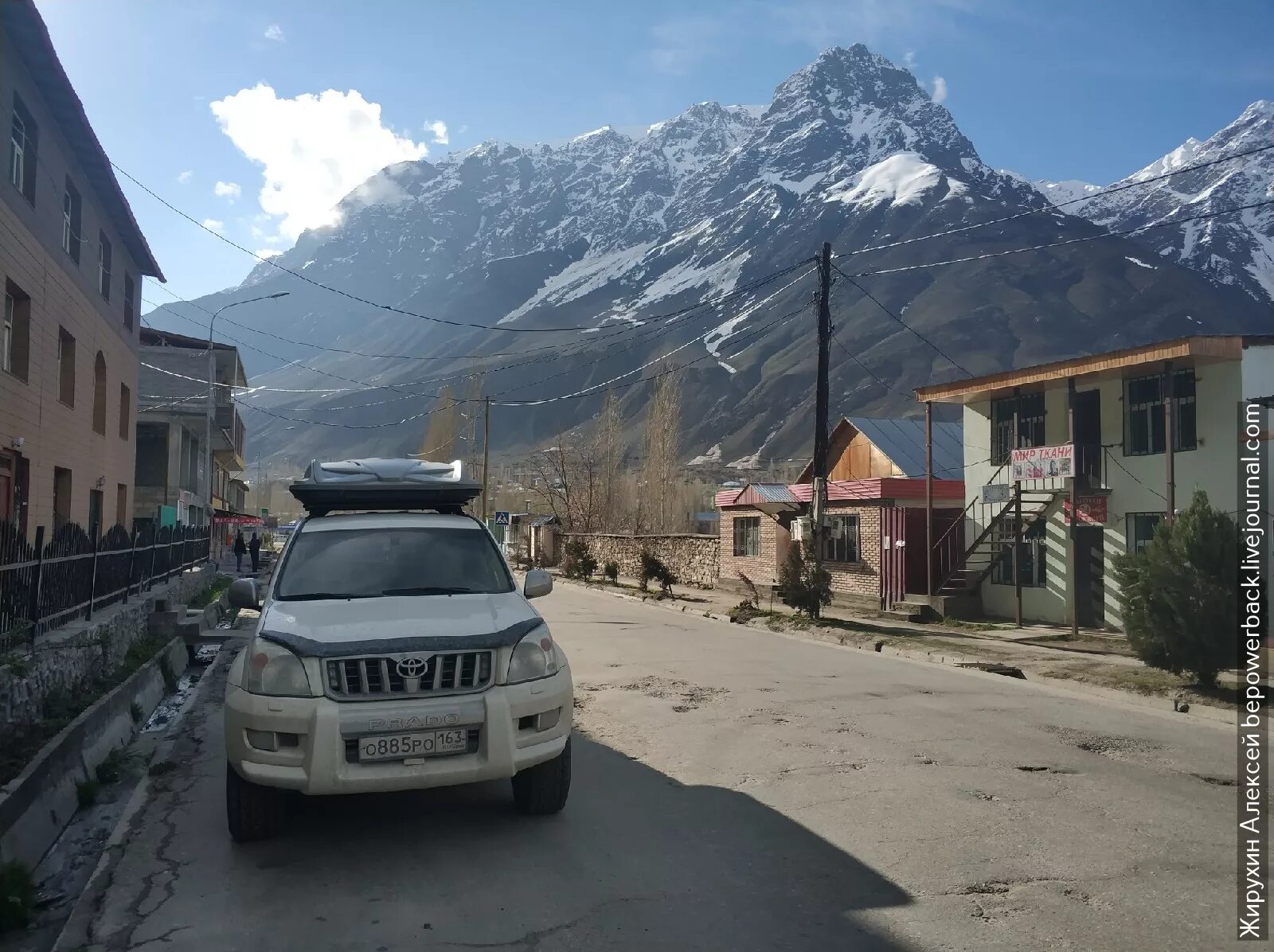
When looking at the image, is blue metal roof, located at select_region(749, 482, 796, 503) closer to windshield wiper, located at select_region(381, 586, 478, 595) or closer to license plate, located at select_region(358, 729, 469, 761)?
windshield wiper, located at select_region(381, 586, 478, 595)

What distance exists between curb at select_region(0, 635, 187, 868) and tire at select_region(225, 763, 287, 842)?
1105 millimetres

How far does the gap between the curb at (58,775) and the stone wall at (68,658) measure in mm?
331

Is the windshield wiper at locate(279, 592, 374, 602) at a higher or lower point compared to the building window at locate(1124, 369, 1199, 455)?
lower

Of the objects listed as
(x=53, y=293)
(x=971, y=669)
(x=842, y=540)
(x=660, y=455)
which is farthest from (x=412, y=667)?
(x=660, y=455)

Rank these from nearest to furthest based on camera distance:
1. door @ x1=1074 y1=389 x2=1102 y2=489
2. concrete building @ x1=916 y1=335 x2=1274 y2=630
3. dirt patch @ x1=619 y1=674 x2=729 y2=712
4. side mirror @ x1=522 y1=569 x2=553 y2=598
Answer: side mirror @ x1=522 y1=569 x2=553 y2=598
dirt patch @ x1=619 y1=674 x2=729 y2=712
concrete building @ x1=916 y1=335 x2=1274 y2=630
door @ x1=1074 y1=389 x2=1102 y2=489

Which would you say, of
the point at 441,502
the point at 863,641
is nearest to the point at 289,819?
the point at 441,502

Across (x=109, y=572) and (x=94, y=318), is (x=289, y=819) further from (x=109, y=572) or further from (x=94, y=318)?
(x=94, y=318)

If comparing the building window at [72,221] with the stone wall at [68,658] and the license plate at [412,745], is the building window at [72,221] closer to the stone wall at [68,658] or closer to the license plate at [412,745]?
the stone wall at [68,658]

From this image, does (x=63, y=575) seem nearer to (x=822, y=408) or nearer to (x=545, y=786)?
(x=545, y=786)

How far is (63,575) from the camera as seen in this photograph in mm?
10102

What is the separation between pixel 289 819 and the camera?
5910mm

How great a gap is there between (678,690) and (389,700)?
20.9 feet

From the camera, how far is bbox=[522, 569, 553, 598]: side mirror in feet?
21.9

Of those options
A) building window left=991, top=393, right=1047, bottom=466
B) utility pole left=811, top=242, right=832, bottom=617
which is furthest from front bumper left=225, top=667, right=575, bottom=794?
building window left=991, top=393, right=1047, bottom=466
